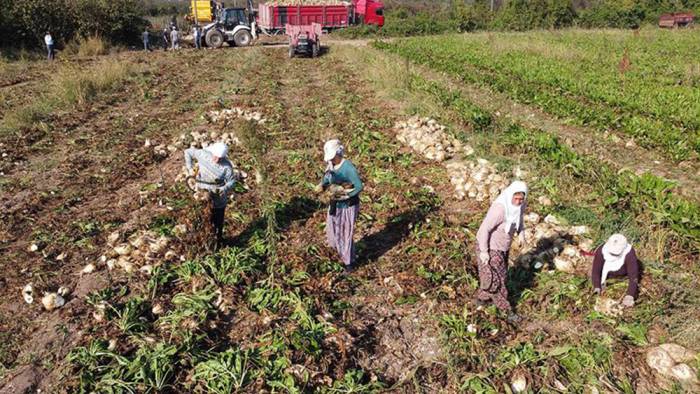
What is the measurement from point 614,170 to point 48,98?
14108 millimetres

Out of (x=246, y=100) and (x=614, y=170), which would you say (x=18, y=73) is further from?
(x=614, y=170)

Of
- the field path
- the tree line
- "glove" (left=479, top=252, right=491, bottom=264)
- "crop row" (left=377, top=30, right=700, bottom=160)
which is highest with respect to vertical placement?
the tree line

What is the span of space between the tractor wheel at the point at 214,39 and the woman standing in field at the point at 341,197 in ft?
79.6

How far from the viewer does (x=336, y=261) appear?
5695 mm

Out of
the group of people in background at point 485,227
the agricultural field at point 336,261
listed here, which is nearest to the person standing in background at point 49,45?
the agricultural field at point 336,261

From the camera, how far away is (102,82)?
14.7 m

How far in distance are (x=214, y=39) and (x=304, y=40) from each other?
7.40 metres

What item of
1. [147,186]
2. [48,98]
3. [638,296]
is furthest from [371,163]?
[48,98]

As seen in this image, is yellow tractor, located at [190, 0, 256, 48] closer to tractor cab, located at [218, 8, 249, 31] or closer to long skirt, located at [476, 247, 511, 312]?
tractor cab, located at [218, 8, 249, 31]

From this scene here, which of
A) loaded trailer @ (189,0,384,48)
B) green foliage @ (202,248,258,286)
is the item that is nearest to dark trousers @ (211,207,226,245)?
green foliage @ (202,248,258,286)

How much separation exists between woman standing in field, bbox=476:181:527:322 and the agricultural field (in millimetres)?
172

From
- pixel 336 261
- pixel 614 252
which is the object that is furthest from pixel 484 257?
pixel 336 261

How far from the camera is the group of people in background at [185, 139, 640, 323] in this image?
437 centimetres

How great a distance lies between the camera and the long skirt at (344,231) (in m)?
5.18
